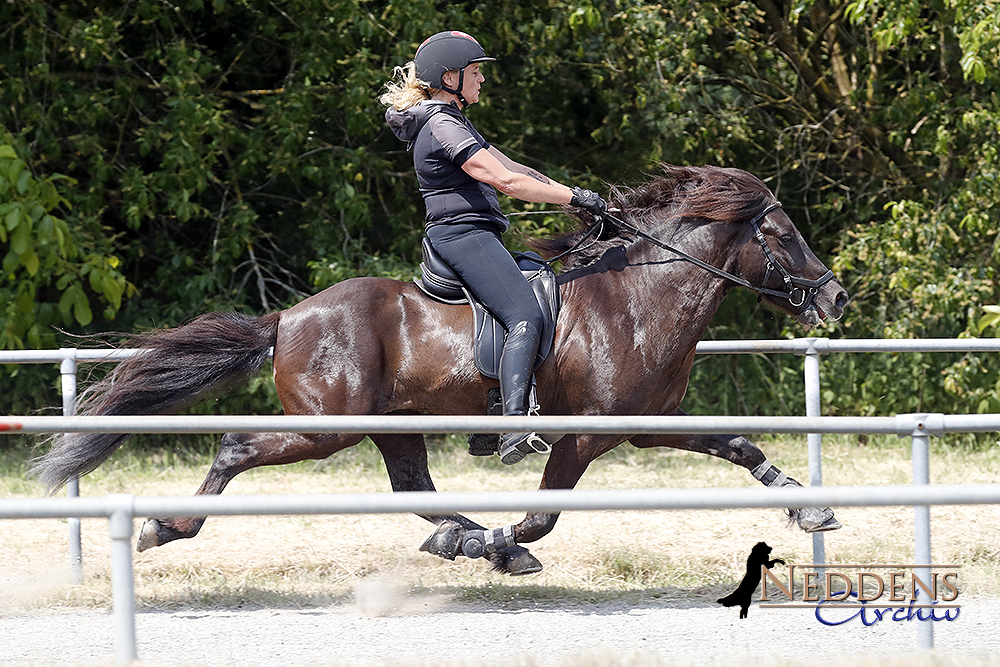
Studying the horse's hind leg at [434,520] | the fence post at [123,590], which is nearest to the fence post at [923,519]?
the horse's hind leg at [434,520]

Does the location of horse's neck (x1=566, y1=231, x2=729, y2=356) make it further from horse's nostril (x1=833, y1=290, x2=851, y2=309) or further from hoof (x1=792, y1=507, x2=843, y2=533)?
hoof (x1=792, y1=507, x2=843, y2=533)

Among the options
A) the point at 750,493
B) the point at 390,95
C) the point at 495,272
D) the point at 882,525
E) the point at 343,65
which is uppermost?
the point at 343,65

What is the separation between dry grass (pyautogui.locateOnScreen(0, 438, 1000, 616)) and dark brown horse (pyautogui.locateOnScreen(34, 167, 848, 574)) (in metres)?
0.42

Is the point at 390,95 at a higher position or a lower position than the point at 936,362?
higher

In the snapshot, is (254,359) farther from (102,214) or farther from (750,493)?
(102,214)

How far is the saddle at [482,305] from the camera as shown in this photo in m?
4.94

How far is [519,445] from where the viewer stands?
190 inches

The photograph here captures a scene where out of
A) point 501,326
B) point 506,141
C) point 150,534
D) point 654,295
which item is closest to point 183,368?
point 150,534

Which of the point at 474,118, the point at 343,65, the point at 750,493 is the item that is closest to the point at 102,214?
the point at 343,65

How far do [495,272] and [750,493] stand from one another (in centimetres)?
242

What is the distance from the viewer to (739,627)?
445cm

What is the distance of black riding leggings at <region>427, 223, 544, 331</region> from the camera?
4895mm

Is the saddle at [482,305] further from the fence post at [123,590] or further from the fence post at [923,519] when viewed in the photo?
the fence post at [123,590]

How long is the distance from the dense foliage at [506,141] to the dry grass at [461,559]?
1.98m
